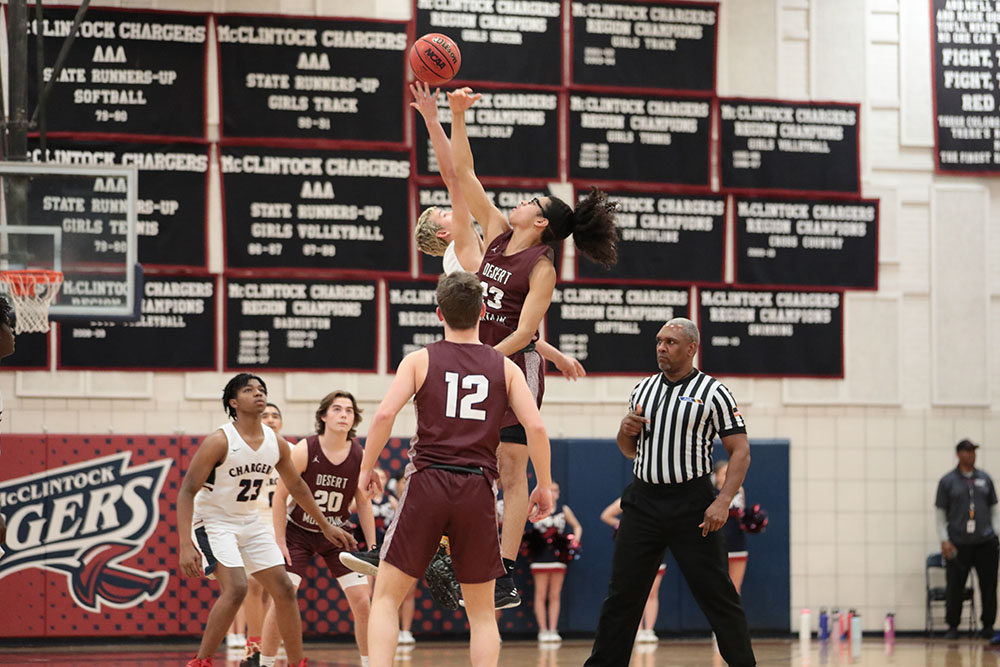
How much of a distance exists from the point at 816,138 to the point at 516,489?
8.77m

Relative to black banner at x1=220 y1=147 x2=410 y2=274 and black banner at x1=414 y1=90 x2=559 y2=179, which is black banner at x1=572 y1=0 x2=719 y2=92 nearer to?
black banner at x1=414 y1=90 x2=559 y2=179

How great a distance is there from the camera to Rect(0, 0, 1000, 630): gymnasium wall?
46.7 feet

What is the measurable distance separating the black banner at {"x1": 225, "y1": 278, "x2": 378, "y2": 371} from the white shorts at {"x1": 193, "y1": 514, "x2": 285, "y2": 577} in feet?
16.0

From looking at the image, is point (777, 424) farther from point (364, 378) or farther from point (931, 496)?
point (364, 378)

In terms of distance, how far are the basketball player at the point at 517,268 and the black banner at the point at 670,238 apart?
21.4 feet

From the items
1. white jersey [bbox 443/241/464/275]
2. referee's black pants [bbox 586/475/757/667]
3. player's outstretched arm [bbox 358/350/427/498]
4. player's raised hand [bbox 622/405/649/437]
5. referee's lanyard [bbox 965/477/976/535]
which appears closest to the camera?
player's outstretched arm [bbox 358/350/427/498]

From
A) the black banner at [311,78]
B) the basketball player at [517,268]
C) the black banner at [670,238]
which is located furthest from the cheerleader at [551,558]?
the basketball player at [517,268]

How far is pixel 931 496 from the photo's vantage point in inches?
572

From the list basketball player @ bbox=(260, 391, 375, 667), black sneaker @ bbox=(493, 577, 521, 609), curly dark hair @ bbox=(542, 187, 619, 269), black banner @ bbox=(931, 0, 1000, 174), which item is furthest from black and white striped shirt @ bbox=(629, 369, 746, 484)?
black banner @ bbox=(931, 0, 1000, 174)

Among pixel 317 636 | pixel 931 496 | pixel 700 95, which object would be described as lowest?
pixel 317 636

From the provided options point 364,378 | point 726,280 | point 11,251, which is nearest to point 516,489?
point 11,251

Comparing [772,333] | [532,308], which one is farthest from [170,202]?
[532,308]

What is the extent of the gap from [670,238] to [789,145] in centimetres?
174

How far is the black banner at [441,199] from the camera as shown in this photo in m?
13.5
